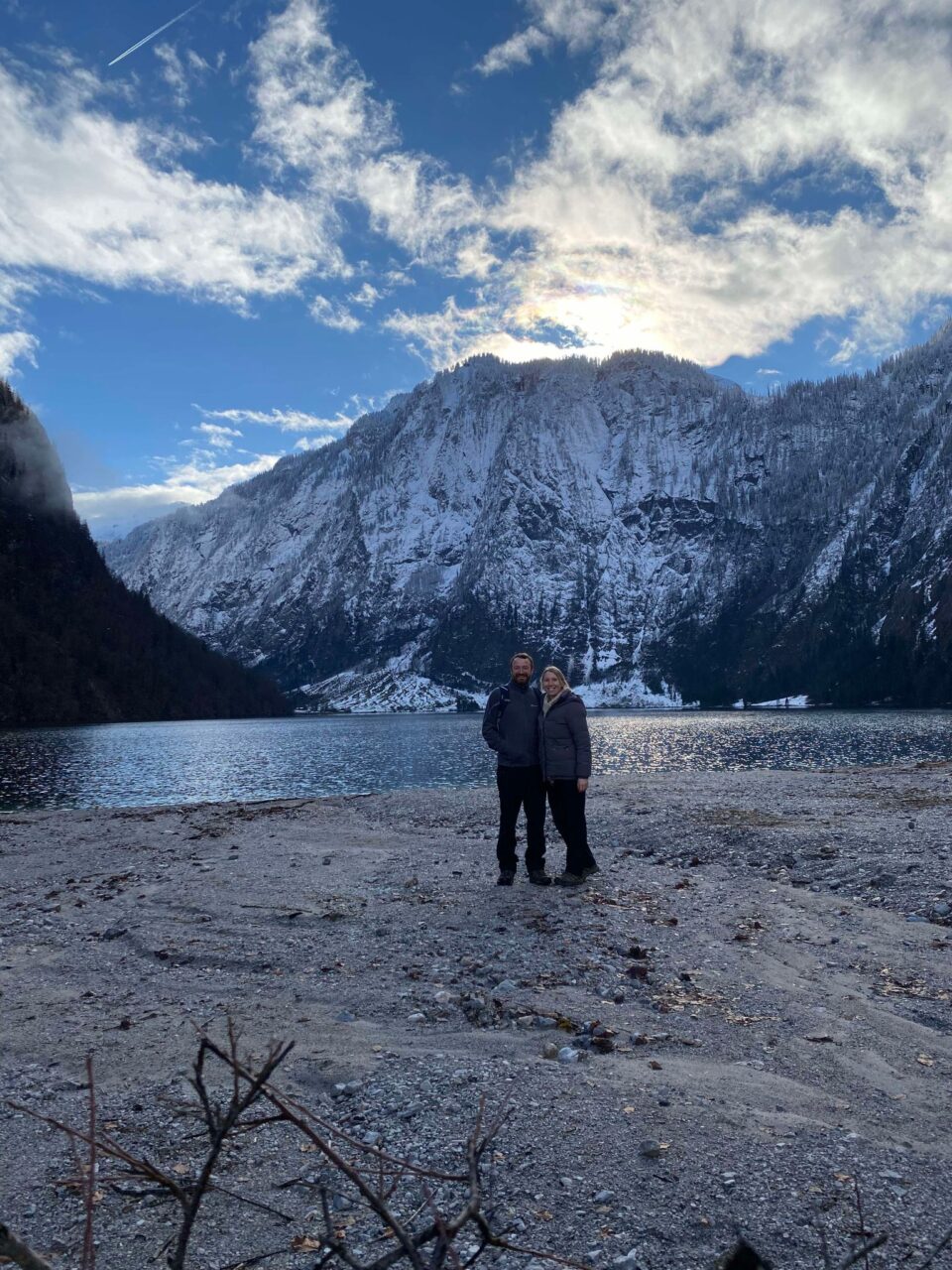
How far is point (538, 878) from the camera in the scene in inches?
489

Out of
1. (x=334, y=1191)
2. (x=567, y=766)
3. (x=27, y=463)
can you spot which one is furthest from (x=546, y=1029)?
(x=27, y=463)

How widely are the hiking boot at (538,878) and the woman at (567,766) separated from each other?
0.17 meters

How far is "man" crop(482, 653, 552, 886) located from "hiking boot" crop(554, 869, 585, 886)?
16 centimetres

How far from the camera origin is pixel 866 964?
8.65m

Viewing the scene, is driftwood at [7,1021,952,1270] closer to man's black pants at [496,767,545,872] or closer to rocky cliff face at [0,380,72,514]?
man's black pants at [496,767,545,872]

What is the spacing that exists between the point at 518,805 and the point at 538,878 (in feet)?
3.93

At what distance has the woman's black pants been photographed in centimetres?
1219

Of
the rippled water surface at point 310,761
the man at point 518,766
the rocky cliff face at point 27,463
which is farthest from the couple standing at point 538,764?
the rocky cliff face at point 27,463

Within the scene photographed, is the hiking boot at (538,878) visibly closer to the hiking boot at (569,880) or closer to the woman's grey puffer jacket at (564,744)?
the hiking boot at (569,880)

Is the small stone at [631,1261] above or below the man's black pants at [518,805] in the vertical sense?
below

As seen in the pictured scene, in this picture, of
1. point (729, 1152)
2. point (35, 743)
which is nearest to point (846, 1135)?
point (729, 1152)

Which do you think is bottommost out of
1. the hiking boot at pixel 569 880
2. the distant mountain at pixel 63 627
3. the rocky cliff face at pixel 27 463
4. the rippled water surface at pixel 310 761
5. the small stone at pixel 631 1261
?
the rippled water surface at pixel 310 761

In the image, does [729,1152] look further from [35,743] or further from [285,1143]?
[35,743]

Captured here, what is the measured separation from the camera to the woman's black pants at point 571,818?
12.2 metres
